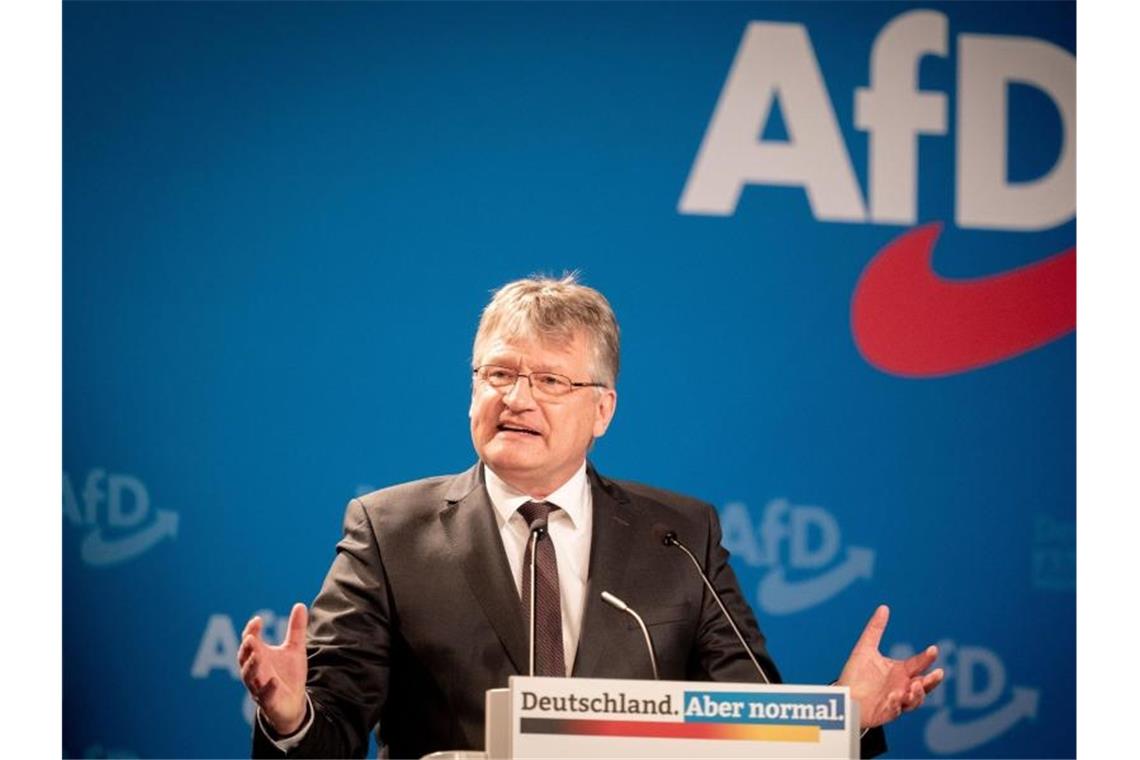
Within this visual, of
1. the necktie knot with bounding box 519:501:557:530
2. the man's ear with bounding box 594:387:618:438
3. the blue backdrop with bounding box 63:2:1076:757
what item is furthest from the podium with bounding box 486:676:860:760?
the blue backdrop with bounding box 63:2:1076:757

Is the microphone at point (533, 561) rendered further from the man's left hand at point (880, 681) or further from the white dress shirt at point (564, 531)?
the man's left hand at point (880, 681)

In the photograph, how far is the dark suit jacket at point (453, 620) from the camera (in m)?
2.94

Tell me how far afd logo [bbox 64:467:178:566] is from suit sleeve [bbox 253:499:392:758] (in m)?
1.54

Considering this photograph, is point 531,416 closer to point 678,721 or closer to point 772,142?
point 678,721

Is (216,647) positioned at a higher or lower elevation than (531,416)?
lower

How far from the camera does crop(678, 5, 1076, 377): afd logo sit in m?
4.67

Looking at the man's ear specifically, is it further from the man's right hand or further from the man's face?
the man's right hand

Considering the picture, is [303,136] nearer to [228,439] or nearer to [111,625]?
[228,439]

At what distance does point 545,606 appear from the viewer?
9.98 feet

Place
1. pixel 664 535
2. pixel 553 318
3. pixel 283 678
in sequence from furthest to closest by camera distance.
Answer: pixel 553 318 < pixel 664 535 < pixel 283 678

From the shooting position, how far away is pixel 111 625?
446 cm

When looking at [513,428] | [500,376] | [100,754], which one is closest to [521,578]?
[513,428]

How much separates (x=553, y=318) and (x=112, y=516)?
1.90 m

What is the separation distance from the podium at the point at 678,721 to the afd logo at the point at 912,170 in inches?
98.9
